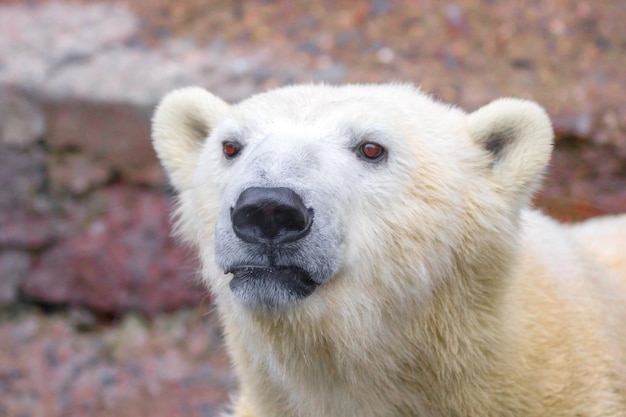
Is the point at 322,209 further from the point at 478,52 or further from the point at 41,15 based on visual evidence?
the point at 41,15

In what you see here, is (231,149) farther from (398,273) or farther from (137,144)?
(137,144)

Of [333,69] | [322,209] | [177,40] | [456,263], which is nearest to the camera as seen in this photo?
[322,209]

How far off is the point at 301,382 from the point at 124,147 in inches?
126

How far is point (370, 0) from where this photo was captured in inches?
235

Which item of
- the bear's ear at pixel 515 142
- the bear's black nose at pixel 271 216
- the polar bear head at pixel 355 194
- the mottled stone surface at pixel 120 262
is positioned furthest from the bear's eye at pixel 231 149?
the mottled stone surface at pixel 120 262

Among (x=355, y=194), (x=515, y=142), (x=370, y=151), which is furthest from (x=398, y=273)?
(x=515, y=142)

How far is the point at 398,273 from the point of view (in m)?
2.60

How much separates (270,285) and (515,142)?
1.05 metres

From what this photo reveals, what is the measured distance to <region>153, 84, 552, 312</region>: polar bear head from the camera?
2330 mm

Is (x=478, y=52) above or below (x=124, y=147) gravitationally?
above

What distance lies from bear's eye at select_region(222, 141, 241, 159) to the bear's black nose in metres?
0.54

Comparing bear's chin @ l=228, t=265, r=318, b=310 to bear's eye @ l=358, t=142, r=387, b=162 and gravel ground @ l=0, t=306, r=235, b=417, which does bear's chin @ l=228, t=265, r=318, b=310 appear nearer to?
bear's eye @ l=358, t=142, r=387, b=162

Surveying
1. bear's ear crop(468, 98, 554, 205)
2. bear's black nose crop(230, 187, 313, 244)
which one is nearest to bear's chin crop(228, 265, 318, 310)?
bear's black nose crop(230, 187, 313, 244)

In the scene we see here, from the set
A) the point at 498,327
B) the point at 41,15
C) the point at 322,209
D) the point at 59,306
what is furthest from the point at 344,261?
the point at 41,15
